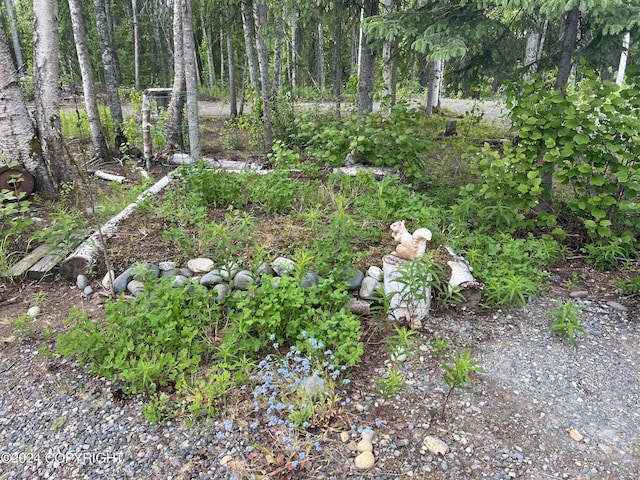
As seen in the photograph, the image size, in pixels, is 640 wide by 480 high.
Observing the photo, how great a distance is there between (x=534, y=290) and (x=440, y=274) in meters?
0.76

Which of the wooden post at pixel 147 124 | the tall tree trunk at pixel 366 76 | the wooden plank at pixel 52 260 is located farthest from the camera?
the tall tree trunk at pixel 366 76

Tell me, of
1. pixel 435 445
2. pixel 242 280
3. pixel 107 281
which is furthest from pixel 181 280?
pixel 435 445

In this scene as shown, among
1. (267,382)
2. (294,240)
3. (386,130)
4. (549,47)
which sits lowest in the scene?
(267,382)

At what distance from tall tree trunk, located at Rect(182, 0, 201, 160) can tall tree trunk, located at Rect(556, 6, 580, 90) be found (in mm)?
4895

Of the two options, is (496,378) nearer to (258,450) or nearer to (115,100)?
(258,450)

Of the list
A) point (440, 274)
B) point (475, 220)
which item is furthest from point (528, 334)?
point (475, 220)

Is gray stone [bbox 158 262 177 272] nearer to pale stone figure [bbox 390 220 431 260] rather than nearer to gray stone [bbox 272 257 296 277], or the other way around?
gray stone [bbox 272 257 296 277]

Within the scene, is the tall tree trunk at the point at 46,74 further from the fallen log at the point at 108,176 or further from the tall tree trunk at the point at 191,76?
the tall tree trunk at the point at 191,76

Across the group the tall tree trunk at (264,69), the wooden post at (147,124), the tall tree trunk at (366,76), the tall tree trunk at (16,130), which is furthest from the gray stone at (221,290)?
the tall tree trunk at (366,76)

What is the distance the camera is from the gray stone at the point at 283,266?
11.9 feet

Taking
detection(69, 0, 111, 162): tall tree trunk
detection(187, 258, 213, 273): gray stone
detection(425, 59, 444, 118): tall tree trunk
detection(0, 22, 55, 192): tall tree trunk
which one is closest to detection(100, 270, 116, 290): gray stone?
detection(187, 258, 213, 273): gray stone

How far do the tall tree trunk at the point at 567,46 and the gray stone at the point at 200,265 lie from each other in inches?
158

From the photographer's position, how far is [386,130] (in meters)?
5.80

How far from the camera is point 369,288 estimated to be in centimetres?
373
